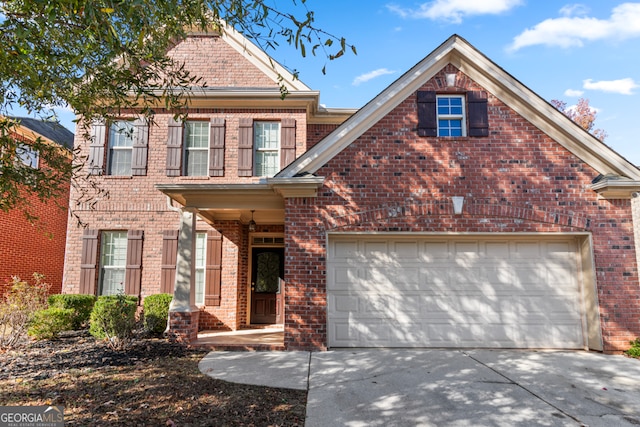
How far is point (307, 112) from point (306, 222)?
4.86 m

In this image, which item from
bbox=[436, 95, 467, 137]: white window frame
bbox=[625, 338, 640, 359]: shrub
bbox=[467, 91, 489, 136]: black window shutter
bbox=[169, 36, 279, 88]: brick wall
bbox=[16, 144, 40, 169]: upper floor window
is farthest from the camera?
bbox=[169, 36, 279, 88]: brick wall

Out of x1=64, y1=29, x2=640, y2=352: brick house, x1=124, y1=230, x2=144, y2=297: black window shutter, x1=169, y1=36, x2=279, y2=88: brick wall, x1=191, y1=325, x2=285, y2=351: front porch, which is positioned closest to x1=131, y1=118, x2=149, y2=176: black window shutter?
x1=124, y1=230, x2=144, y2=297: black window shutter

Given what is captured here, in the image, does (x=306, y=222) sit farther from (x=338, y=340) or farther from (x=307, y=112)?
(x=307, y=112)

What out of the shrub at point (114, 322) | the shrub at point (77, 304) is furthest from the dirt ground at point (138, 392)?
the shrub at point (77, 304)

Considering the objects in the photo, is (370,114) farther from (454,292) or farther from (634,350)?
(634,350)

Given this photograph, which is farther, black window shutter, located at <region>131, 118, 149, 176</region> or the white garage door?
black window shutter, located at <region>131, 118, 149, 176</region>

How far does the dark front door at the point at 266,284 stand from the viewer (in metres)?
11.3

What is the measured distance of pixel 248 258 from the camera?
11.2 metres

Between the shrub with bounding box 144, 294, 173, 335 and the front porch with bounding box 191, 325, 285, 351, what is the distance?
3.14ft

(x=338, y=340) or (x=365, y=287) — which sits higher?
(x=365, y=287)

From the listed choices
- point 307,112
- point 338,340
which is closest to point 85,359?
point 338,340

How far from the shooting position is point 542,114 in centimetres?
792

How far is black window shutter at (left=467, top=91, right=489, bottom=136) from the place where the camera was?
26.5 ft

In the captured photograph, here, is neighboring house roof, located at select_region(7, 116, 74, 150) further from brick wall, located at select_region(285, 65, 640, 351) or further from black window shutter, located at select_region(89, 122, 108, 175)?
brick wall, located at select_region(285, 65, 640, 351)
